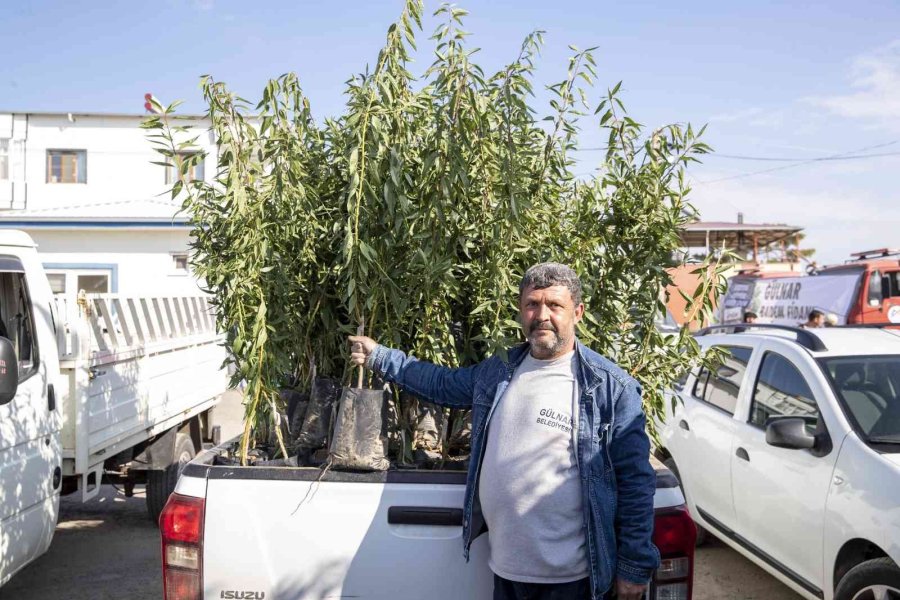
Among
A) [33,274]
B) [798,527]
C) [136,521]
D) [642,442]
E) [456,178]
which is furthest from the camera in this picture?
[136,521]

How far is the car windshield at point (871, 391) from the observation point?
4086 mm

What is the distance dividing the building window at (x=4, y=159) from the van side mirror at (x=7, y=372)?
76.5 feet

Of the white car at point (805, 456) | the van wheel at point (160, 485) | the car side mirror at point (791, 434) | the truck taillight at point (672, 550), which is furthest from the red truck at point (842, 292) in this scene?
the truck taillight at point (672, 550)

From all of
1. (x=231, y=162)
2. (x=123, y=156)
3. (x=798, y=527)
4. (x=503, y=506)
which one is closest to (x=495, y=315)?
(x=503, y=506)

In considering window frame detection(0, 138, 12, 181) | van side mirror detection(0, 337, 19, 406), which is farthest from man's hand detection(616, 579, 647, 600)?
window frame detection(0, 138, 12, 181)

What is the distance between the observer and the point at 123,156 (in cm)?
2370

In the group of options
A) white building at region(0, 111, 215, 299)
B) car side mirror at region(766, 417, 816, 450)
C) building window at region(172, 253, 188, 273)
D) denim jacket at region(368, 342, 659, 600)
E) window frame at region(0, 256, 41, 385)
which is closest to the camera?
denim jacket at region(368, 342, 659, 600)

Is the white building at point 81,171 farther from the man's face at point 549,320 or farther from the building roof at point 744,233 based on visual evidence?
the man's face at point 549,320

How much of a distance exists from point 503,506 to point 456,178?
45.7 inches

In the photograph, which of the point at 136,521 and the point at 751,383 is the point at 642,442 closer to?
the point at 751,383

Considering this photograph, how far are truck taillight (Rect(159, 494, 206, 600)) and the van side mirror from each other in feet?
5.20

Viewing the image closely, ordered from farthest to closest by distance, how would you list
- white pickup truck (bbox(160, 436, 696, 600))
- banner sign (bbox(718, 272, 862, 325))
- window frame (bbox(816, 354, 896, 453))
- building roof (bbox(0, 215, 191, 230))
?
building roof (bbox(0, 215, 191, 230)), banner sign (bbox(718, 272, 862, 325)), window frame (bbox(816, 354, 896, 453)), white pickup truck (bbox(160, 436, 696, 600))

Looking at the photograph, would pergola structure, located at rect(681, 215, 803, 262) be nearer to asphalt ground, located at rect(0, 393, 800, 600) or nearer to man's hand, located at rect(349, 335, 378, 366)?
asphalt ground, located at rect(0, 393, 800, 600)

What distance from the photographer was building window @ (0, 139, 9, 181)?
941 inches
